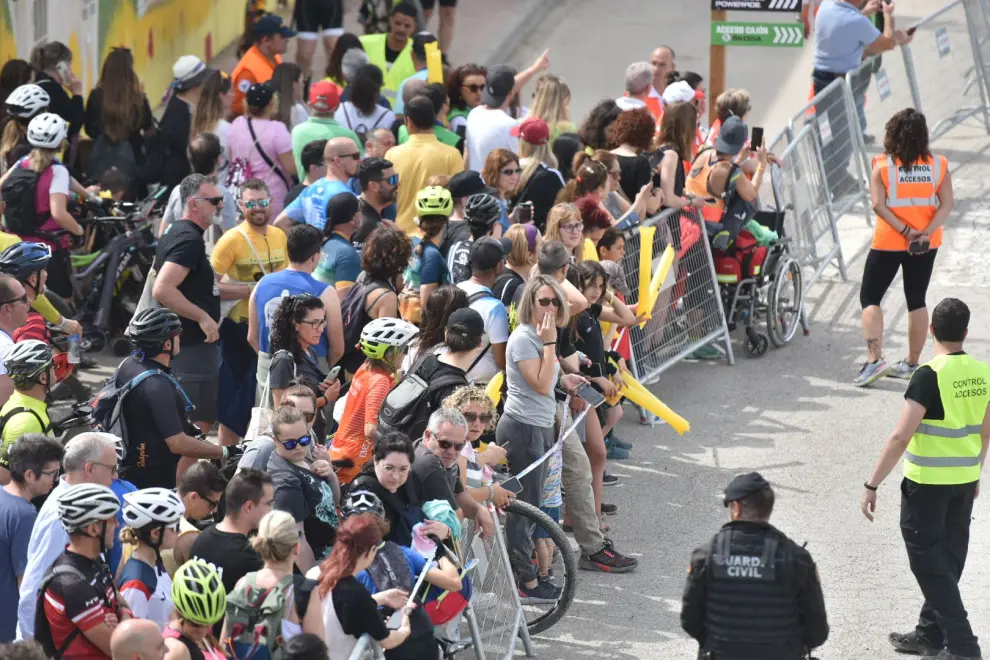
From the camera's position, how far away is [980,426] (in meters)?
8.21

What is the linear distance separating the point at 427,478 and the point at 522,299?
5.58ft

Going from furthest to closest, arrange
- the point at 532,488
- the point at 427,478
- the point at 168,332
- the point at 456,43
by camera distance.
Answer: the point at 456,43 < the point at 532,488 < the point at 168,332 < the point at 427,478

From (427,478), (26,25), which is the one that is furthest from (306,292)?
(26,25)

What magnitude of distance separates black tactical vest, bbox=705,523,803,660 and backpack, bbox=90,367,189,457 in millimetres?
2972

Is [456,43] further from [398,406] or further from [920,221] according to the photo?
[398,406]

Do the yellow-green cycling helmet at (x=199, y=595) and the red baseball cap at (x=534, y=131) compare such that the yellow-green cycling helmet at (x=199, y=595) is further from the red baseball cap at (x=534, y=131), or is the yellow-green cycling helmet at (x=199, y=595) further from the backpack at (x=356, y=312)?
the red baseball cap at (x=534, y=131)

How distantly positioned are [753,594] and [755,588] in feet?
0.09

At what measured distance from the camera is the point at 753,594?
6410 millimetres

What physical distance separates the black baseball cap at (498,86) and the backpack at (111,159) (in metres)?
2.82

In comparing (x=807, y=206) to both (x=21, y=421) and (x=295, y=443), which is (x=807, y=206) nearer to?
(x=295, y=443)

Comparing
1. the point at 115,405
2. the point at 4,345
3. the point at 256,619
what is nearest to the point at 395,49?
the point at 4,345

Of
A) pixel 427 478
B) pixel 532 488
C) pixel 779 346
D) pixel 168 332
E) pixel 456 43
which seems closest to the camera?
pixel 427 478

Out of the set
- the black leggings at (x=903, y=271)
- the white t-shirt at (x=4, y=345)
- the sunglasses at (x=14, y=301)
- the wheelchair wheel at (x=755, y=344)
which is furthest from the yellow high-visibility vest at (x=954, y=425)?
the sunglasses at (x=14, y=301)

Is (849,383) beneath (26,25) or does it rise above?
beneath
